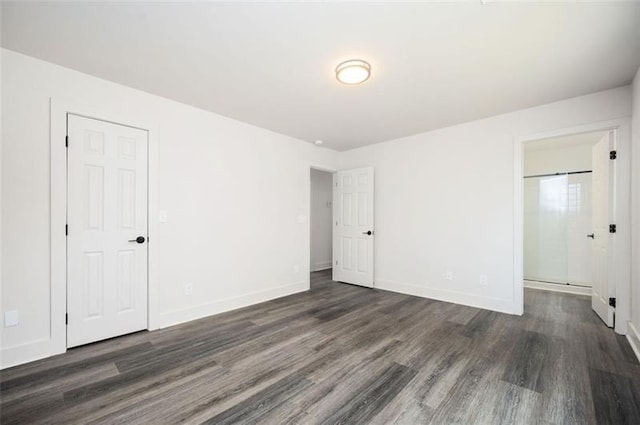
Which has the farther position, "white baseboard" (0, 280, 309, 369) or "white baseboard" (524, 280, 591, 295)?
"white baseboard" (524, 280, 591, 295)

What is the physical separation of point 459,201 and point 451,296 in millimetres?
1383

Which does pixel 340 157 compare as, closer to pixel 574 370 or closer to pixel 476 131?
pixel 476 131

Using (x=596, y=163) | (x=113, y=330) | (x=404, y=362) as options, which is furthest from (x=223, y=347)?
(x=596, y=163)

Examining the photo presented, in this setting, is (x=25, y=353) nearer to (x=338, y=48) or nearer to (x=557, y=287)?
(x=338, y=48)

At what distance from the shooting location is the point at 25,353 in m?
2.24

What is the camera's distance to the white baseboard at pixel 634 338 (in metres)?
2.39

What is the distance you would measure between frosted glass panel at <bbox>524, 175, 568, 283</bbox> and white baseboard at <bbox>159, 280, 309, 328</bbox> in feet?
14.2

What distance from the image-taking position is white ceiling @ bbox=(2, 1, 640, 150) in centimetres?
178

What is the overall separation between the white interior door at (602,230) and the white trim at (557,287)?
3.53 feet

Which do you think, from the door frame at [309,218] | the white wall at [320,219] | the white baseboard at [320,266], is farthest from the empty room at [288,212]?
the white wall at [320,219]

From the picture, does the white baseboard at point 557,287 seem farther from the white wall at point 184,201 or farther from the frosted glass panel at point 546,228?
the white wall at point 184,201

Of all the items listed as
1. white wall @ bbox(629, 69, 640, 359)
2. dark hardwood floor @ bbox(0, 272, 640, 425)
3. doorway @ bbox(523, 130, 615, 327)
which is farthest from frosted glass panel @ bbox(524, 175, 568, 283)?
white wall @ bbox(629, 69, 640, 359)

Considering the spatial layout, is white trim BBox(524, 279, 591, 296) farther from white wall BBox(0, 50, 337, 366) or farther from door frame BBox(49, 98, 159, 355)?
door frame BBox(49, 98, 159, 355)

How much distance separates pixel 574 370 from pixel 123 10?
13.8 ft
